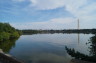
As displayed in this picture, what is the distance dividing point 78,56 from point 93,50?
1827 mm

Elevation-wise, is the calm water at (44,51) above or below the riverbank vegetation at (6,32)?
below

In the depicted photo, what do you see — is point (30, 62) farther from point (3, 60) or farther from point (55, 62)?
point (3, 60)

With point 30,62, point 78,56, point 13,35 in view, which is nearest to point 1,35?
point 13,35

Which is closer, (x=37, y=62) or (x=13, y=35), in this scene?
(x=37, y=62)

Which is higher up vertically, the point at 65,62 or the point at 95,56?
the point at 95,56

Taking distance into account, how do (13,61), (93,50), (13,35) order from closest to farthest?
(13,61), (93,50), (13,35)

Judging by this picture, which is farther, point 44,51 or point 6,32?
point 6,32

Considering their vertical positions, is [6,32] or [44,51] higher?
[6,32]

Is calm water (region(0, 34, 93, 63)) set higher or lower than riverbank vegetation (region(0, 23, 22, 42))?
lower

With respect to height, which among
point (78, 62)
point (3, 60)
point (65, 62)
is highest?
point (3, 60)

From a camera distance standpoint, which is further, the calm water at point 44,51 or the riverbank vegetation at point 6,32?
A: the riverbank vegetation at point 6,32

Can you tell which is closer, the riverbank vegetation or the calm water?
the calm water

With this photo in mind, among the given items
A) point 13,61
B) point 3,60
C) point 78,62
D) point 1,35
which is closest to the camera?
point 13,61

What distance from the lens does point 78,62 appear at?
16.9 meters
